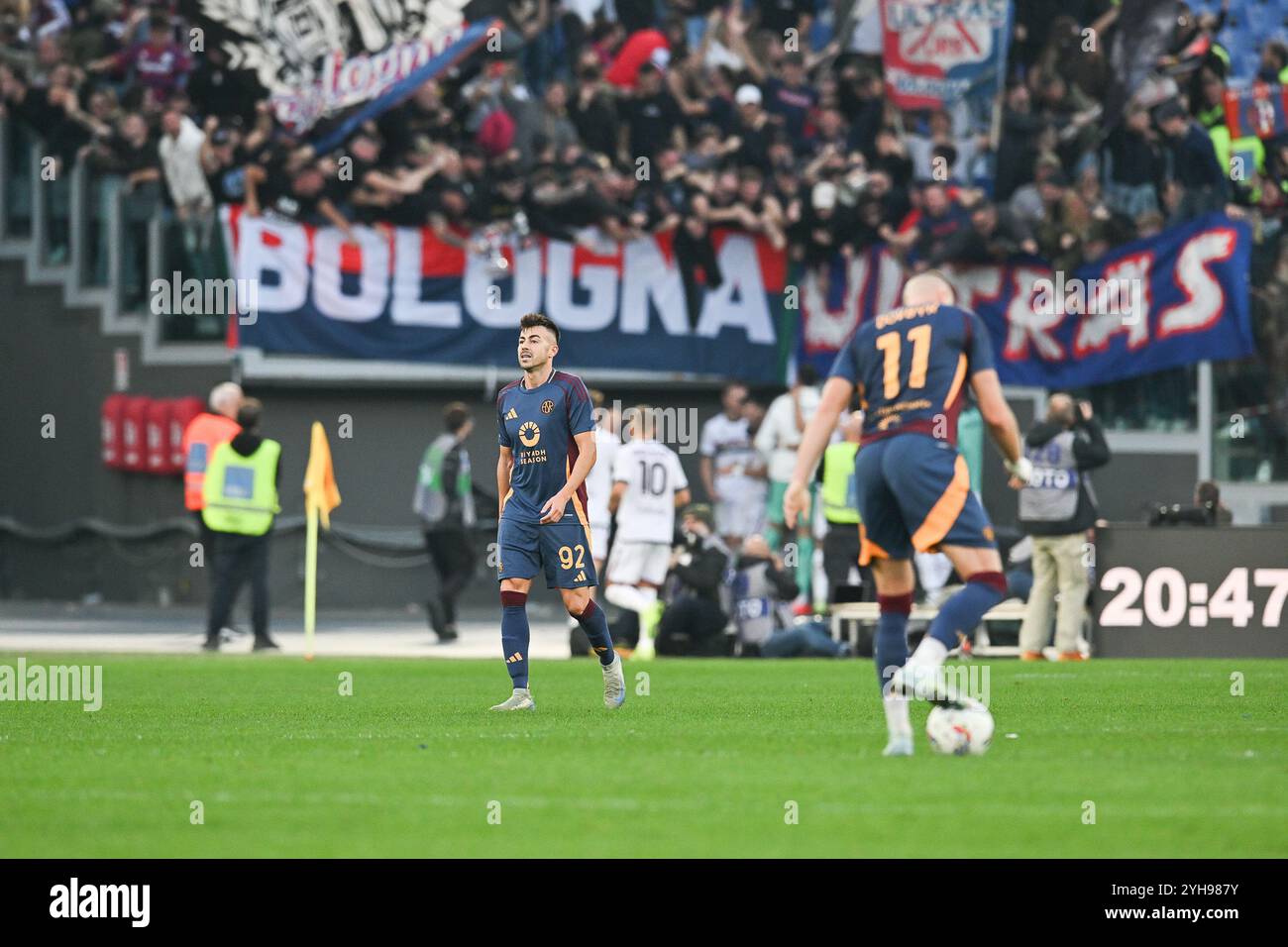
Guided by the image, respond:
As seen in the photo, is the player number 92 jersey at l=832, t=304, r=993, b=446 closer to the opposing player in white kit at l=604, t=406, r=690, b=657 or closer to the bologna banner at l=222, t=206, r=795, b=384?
the opposing player in white kit at l=604, t=406, r=690, b=657

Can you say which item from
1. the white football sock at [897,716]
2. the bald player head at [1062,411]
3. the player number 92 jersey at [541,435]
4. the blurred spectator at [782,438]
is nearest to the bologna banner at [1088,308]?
the blurred spectator at [782,438]

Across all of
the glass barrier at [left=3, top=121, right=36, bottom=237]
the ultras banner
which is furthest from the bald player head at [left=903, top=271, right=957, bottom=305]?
the glass barrier at [left=3, top=121, right=36, bottom=237]

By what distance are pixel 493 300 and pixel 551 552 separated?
14013 millimetres

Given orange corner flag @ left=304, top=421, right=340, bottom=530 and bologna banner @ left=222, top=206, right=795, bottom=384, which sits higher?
bologna banner @ left=222, top=206, right=795, bottom=384

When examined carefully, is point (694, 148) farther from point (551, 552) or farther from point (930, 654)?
point (930, 654)

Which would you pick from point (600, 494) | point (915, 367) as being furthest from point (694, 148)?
point (915, 367)

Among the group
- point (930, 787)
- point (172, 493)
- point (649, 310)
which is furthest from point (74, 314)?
point (930, 787)

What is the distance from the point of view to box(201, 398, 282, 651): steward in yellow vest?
1992cm

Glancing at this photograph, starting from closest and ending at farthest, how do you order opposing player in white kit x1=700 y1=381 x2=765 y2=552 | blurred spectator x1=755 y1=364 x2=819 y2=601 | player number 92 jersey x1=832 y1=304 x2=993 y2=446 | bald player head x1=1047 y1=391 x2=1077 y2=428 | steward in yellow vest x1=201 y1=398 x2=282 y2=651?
player number 92 jersey x1=832 y1=304 x2=993 y2=446
bald player head x1=1047 y1=391 x2=1077 y2=428
steward in yellow vest x1=201 y1=398 x2=282 y2=651
blurred spectator x1=755 y1=364 x2=819 y2=601
opposing player in white kit x1=700 y1=381 x2=765 y2=552

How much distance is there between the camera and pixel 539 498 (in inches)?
485

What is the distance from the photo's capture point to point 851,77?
26891 mm

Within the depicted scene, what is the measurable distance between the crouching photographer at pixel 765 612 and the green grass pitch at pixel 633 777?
17.8ft

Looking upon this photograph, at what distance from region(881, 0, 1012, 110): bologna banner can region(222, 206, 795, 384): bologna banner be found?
2.61 meters

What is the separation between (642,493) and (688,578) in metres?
0.87
